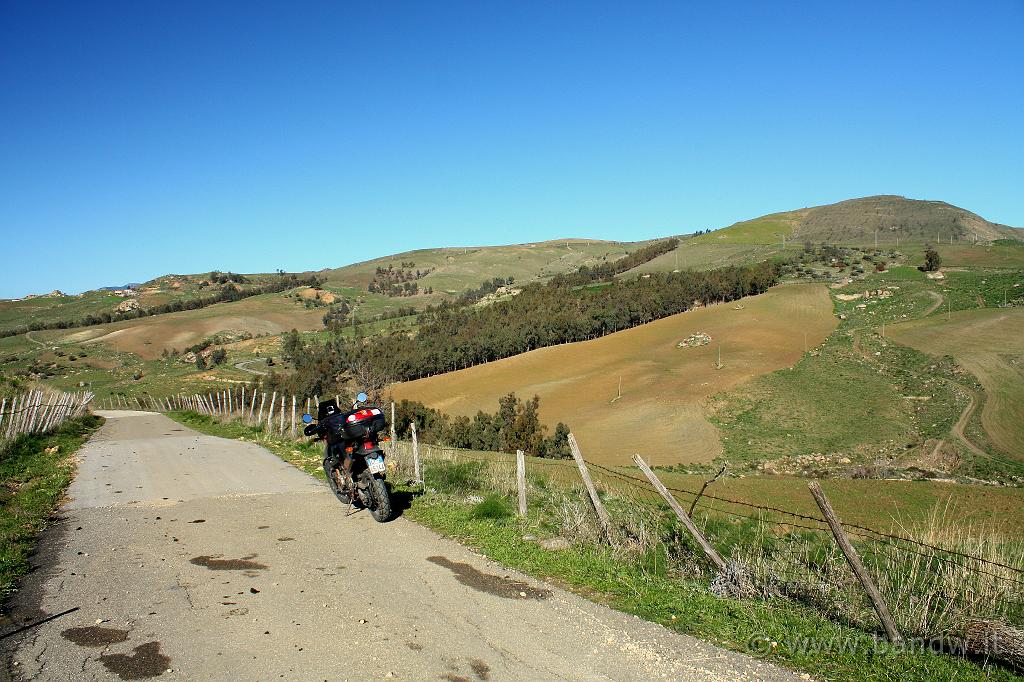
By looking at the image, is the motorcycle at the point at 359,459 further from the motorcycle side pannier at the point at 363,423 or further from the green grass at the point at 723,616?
the green grass at the point at 723,616

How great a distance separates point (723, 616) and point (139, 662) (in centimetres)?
484

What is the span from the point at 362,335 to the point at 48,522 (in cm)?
8965

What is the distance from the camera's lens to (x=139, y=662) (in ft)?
16.3

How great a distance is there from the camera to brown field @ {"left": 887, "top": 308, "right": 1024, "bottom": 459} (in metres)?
32.0

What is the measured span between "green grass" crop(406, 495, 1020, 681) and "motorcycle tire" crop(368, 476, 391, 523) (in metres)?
0.98

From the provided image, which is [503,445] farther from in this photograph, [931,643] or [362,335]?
[362,335]

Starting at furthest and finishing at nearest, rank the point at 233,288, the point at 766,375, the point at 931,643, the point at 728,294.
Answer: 1. the point at 233,288
2. the point at 728,294
3. the point at 766,375
4. the point at 931,643

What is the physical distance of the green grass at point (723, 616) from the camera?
512 cm

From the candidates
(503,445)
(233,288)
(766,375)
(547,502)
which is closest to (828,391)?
(766,375)

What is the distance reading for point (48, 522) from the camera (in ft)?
31.3

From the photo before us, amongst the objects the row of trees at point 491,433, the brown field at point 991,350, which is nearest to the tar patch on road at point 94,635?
the row of trees at point 491,433

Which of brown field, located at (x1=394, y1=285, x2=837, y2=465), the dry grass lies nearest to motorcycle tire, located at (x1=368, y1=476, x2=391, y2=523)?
the dry grass

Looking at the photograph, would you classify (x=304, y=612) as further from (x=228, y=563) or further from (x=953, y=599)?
(x=953, y=599)

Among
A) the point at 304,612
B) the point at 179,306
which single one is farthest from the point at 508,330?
the point at 179,306
